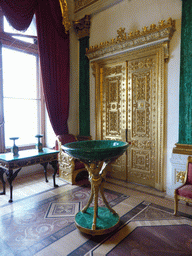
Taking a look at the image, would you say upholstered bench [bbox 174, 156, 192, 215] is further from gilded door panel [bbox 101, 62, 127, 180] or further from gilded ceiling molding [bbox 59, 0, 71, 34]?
gilded ceiling molding [bbox 59, 0, 71, 34]

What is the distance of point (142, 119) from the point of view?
12.1 ft

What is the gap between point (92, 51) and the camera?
4320 mm

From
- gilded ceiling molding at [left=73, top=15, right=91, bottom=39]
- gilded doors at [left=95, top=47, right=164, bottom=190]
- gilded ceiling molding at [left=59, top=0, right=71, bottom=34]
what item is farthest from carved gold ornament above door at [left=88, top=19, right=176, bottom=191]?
gilded ceiling molding at [left=59, top=0, right=71, bottom=34]

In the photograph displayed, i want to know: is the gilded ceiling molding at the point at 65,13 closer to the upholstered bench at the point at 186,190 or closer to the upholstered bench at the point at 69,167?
the upholstered bench at the point at 69,167

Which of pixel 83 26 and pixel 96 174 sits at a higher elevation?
pixel 83 26

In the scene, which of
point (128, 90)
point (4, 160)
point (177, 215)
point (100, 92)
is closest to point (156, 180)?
point (177, 215)

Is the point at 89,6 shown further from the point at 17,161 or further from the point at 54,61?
the point at 17,161

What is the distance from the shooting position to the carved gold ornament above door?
3.42m

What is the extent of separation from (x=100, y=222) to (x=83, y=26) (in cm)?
411

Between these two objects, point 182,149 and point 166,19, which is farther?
point 166,19

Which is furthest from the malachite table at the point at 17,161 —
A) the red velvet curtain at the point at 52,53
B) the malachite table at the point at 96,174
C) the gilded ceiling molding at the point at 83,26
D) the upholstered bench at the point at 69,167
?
the gilded ceiling molding at the point at 83,26

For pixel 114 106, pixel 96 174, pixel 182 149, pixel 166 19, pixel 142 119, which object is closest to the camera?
pixel 96 174

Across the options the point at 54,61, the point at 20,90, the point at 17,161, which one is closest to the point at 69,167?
the point at 17,161

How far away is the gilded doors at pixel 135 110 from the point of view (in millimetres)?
3447
